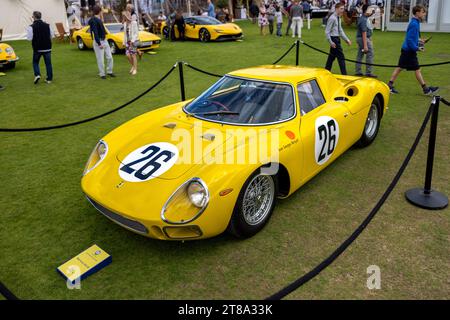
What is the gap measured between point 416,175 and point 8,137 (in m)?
6.00

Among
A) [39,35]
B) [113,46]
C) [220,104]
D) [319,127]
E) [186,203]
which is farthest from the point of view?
[113,46]

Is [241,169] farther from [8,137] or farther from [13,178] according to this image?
[8,137]

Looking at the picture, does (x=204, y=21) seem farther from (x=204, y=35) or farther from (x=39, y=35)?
(x=39, y=35)

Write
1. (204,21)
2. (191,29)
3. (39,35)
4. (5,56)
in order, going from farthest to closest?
(191,29) → (204,21) → (5,56) → (39,35)

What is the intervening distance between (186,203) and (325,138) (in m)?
1.81

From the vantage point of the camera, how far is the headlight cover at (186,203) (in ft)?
9.45

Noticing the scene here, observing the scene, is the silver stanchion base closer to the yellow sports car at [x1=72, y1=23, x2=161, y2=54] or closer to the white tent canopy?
the yellow sports car at [x1=72, y1=23, x2=161, y2=54]

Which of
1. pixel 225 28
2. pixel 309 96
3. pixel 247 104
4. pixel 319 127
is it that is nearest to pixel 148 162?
pixel 247 104

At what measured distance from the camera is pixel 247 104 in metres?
3.96

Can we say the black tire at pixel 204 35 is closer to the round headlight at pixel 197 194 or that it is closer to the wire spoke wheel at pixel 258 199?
the wire spoke wheel at pixel 258 199

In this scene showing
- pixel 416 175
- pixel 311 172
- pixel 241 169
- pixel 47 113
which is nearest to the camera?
pixel 241 169

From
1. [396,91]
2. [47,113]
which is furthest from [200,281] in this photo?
[396,91]

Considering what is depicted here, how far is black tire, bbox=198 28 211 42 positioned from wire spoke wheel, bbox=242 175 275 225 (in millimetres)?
14303
